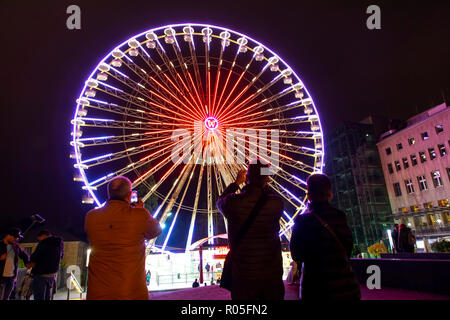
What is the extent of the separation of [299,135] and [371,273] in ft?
37.0

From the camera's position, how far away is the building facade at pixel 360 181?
45.4 meters

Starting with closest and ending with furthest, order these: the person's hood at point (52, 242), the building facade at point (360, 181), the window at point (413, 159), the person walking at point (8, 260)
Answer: the person's hood at point (52, 242) < the person walking at point (8, 260) < the window at point (413, 159) < the building facade at point (360, 181)

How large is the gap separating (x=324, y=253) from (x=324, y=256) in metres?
0.03

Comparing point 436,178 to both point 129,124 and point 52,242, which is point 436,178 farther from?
point 52,242

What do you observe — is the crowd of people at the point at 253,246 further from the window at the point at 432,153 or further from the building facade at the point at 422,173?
the window at the point at 432,153

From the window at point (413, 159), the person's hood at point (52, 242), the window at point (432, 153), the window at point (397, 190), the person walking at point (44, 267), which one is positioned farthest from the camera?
the window at point (397, 190)

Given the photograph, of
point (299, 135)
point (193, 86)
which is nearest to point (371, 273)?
point (299, 135)

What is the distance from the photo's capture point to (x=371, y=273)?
347 inches

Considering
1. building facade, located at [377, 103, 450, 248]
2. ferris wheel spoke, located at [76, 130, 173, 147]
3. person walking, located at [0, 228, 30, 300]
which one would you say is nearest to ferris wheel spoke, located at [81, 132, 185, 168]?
ferris wheel spoke, located at [76, 130, 173, 147]

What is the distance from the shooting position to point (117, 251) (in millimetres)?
3205

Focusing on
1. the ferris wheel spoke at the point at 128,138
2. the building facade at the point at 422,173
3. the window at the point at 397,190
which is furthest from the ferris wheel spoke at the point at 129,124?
the window at the point at 397,190

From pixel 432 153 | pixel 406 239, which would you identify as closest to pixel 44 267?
pixel 406 239
